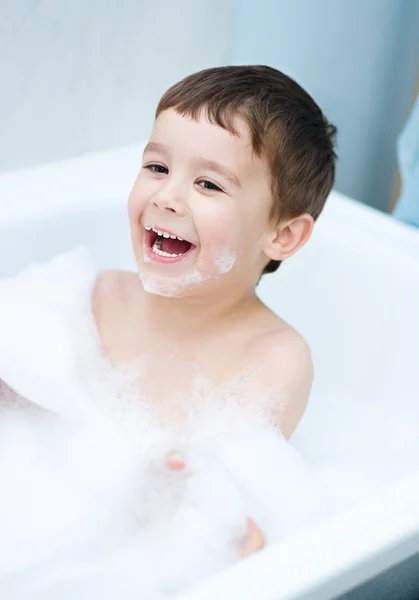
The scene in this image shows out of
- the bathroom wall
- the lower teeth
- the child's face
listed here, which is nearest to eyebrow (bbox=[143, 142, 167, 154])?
the child's face

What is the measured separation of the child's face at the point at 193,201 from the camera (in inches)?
43.2

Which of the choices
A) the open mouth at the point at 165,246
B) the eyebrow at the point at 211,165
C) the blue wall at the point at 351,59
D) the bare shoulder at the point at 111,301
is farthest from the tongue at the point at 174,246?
the blue wall at the point at 351,59

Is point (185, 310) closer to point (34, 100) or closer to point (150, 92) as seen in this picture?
point (34, 100)

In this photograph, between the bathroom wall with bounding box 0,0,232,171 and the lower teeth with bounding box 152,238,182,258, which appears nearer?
the lower teeth with bounding box 152,238,182,258

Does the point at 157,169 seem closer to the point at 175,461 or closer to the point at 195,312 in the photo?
the point at 195,312

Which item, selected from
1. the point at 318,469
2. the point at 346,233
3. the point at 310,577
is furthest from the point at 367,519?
the point at 346,233

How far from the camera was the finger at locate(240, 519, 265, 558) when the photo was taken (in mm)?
977

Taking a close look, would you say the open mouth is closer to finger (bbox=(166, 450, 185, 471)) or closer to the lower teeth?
the lower teeth

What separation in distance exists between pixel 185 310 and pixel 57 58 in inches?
24.4

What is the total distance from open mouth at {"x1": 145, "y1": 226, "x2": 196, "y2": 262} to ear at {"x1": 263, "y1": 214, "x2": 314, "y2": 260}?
132 mm

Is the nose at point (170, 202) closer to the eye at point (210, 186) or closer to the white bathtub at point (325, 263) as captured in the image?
the eye at point (210, 186)

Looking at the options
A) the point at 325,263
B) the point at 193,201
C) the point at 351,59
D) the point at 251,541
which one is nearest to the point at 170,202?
the point at 193,201

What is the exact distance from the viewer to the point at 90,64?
65.6 inches

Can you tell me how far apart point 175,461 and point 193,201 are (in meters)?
0.32
